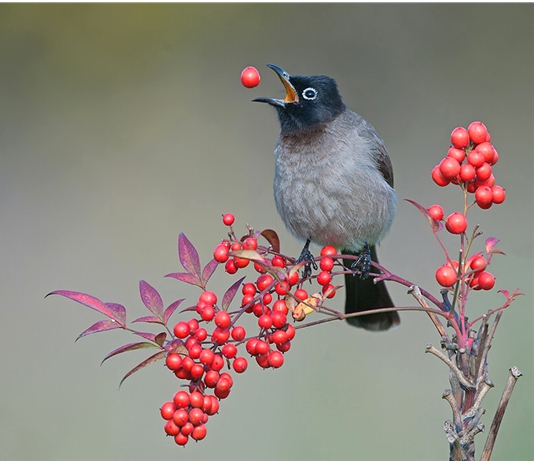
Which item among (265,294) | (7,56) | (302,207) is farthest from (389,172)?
(7,56)

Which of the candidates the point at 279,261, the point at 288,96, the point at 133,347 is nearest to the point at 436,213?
the point at 279,261

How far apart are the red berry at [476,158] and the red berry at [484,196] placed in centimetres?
6

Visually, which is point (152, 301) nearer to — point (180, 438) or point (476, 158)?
point (180, 438)

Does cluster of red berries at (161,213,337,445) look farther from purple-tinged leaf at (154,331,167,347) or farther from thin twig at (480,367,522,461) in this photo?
thin twig at (480,367,522,461)

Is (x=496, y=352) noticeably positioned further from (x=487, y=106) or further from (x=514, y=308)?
(x=487, y=106)

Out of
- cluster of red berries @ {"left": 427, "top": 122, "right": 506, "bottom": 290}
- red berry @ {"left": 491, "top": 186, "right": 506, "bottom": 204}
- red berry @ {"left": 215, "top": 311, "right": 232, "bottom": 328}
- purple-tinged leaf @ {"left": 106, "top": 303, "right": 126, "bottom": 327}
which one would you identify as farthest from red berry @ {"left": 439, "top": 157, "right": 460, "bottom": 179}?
purple-tinged leaf @ {"left": 106, "top": 303, "right": 126, "bottom": 327}

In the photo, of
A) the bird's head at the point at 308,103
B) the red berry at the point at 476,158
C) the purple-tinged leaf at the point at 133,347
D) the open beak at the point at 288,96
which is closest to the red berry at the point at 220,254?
the purple-tinged leaf at the point at 133,347

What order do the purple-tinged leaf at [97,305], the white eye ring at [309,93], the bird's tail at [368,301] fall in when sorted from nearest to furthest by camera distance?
the purple-tinged leaf at [97,305], the white eye ring at [309,93], the bird's tail at [368,301]

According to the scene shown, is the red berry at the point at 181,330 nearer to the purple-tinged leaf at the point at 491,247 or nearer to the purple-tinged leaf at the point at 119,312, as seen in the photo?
the purple-tinged leaf at the point at 119,312

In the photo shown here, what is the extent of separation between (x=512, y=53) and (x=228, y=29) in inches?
98.3

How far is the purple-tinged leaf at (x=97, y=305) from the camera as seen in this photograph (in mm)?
1758

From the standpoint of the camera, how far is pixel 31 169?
623 cm

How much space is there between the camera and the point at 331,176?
349 centimetres

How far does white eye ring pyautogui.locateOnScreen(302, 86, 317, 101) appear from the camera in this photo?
3.60 metres
